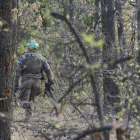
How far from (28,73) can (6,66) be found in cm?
360

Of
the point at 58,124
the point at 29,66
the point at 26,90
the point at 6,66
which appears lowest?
the point at 58,124

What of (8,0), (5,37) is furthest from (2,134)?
(8,0)

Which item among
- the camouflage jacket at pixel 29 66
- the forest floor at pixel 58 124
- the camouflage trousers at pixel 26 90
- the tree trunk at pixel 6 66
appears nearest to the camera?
the forest floor at pixel 58 124

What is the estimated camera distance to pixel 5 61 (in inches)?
179

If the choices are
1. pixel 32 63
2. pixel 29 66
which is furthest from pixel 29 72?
pixel 32 63

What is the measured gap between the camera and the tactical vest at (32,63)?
8008 millimetres

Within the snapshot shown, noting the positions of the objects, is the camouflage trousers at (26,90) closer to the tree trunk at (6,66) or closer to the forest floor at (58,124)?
the forest floor at (58,124)

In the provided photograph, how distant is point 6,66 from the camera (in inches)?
179

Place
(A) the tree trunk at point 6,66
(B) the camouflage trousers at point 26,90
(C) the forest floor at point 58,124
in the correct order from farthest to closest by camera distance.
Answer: (B) the camouflage trousers at point 26,90 → (A) the tree trunk at point 6,66 → (C) the forest floor at point 58,124

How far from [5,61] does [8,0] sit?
3.25 feet

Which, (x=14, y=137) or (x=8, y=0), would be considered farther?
(x=14, y=137)

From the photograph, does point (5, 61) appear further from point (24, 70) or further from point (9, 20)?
point (24, 70)

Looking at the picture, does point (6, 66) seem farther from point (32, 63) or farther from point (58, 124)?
point (32, 63)

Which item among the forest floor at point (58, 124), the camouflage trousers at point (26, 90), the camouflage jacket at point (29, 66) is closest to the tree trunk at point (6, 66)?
the forest floor at point (58, 124)
